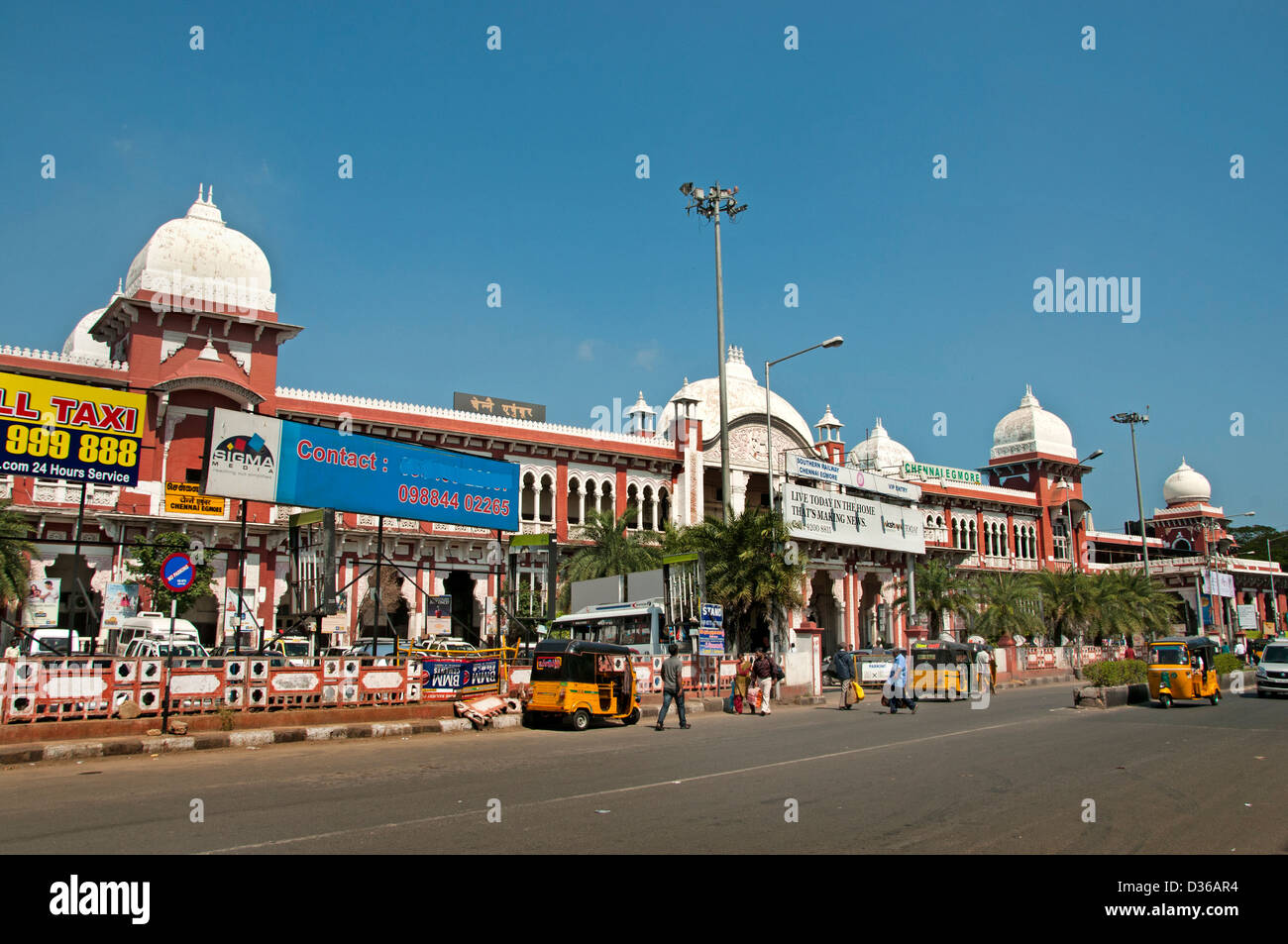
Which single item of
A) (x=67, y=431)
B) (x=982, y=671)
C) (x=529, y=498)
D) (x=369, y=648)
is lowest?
(x=982, y=671)

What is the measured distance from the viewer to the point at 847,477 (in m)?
35.2

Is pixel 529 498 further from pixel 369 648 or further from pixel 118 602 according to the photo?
pixel 118 602

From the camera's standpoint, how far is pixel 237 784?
10844mm

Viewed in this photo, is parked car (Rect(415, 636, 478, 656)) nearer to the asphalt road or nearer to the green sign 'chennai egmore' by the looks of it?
the asphalt road

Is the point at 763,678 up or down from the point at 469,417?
down

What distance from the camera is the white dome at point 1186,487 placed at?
71.9m

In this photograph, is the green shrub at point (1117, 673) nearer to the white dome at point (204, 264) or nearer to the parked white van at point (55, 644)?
the parked white van at point (55, 644)

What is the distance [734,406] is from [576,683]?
95.8 feet

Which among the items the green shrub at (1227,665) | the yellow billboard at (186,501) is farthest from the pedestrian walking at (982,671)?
the yellow billboard at (186,501)

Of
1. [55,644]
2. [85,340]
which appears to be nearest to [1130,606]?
[55,644]

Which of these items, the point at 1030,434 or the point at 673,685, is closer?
the point at 673,685

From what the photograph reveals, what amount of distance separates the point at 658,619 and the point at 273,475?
11736 mm

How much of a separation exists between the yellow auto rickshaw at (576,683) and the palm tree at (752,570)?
9222 mm
